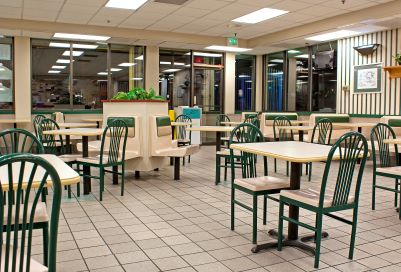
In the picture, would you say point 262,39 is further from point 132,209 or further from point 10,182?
point 10,182

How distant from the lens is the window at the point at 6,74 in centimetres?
1016

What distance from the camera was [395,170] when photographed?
4.50 meters

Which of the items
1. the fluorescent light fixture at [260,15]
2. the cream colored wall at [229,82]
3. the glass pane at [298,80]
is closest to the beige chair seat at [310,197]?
the fluorescent light fixture at [260,15]

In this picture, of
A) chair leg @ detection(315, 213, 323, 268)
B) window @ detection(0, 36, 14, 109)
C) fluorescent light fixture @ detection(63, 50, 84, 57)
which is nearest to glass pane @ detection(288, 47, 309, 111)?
fluorescent light fixture @ detection(63, 50, 84, 57)

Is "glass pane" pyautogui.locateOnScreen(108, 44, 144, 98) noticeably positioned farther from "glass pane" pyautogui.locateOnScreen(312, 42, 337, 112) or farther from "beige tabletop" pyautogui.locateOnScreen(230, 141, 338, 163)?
"beige tabletop" pyautogui.locateOnScreen(230, 141, 338, 163)

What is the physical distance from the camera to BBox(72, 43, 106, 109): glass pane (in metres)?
11.2

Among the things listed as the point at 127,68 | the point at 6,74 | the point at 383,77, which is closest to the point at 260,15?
the point at 383,77

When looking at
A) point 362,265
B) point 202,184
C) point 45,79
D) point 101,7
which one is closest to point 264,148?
point 362,265

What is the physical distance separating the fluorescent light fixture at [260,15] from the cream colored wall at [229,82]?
10.6ft

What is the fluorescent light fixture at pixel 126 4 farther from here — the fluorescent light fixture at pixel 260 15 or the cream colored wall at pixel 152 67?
the cream colored wall at pixel 152 67

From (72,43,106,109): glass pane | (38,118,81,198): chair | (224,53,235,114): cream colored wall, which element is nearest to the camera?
(38,118,81,198): chair

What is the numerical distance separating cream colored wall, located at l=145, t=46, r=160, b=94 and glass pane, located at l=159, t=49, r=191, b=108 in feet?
1.49

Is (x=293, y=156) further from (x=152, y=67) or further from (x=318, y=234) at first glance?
(x=152, y=67)

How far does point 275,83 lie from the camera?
1313 centimetres
